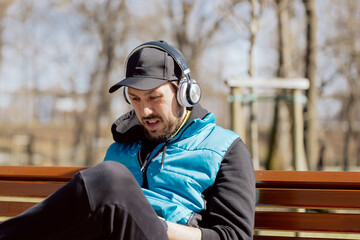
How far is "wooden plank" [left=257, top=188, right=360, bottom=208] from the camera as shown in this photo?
2.32 m

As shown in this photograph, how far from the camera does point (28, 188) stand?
2.81 metres

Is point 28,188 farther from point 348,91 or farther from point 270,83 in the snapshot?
point 348,91

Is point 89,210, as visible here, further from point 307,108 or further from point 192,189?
point 307,108

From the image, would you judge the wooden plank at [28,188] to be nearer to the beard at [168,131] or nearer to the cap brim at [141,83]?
the beard at [168,131]

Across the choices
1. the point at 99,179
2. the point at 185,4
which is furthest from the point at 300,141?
the point at 185,4

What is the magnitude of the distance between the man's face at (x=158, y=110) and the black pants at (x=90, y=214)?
63 centimetres

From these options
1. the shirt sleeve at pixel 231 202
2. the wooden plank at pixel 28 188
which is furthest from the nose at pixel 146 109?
the wooden plank at pixel 28 188

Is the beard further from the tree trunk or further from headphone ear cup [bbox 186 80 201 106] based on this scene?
the tree trunk

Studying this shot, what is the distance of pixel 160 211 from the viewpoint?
→ 2113mm

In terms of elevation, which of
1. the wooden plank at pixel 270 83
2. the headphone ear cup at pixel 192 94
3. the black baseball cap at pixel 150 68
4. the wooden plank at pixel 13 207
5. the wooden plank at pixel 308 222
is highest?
the wooden plank at pixel 270 83

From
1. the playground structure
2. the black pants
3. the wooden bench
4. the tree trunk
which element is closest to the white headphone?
the wooden bench

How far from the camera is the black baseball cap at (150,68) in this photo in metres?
2.22

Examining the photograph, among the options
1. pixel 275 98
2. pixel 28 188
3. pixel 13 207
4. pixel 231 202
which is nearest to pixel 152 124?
pixel 231 202

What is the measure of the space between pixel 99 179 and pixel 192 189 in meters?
0.58
